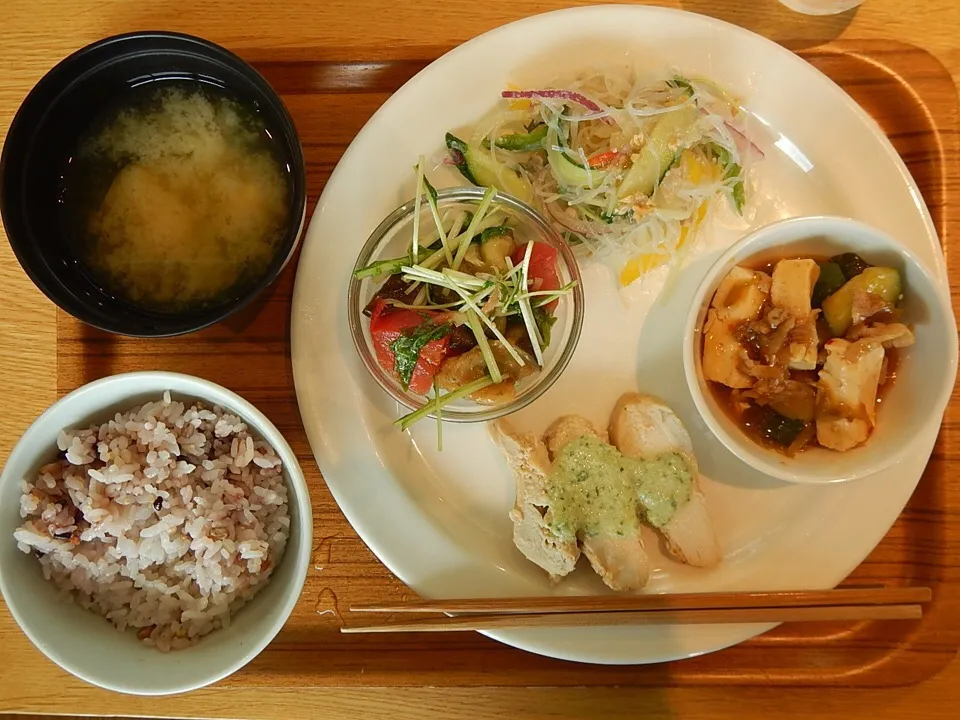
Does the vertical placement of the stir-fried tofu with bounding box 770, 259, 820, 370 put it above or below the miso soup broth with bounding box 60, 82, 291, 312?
above

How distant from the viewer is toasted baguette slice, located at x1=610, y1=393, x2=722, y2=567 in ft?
4.97

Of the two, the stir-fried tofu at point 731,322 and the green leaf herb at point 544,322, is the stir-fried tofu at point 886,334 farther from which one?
the green leaf herb at point 544,322

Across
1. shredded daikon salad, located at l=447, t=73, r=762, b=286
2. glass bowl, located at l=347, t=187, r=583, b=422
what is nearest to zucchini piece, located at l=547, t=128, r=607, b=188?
shredded daikon salad, located at l=447, t=73, r=762, b=286

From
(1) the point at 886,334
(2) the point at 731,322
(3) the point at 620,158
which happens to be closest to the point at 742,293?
(2) the point at 731,322

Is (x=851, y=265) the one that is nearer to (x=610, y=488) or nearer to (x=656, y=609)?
(x=610, y=488)

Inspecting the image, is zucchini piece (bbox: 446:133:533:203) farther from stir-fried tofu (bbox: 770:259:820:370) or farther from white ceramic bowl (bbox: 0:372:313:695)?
white ceramic bowl (bbox: 0:372:313:695)

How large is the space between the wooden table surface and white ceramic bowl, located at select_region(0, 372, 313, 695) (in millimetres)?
334

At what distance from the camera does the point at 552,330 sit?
154 cm

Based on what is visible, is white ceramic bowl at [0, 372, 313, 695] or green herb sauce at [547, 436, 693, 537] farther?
green herb sauce at [547, 436, 693, 537]

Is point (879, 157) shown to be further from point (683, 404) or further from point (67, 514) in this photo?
point (67, 514)

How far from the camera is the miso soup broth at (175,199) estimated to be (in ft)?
4.77

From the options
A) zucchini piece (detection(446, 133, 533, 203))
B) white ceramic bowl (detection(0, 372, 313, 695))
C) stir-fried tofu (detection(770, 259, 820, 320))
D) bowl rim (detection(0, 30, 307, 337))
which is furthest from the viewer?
zucchini piece (detection(446, 133, 533, 203))

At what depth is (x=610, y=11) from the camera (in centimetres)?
158

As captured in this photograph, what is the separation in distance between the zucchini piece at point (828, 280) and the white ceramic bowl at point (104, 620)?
1.17 m
